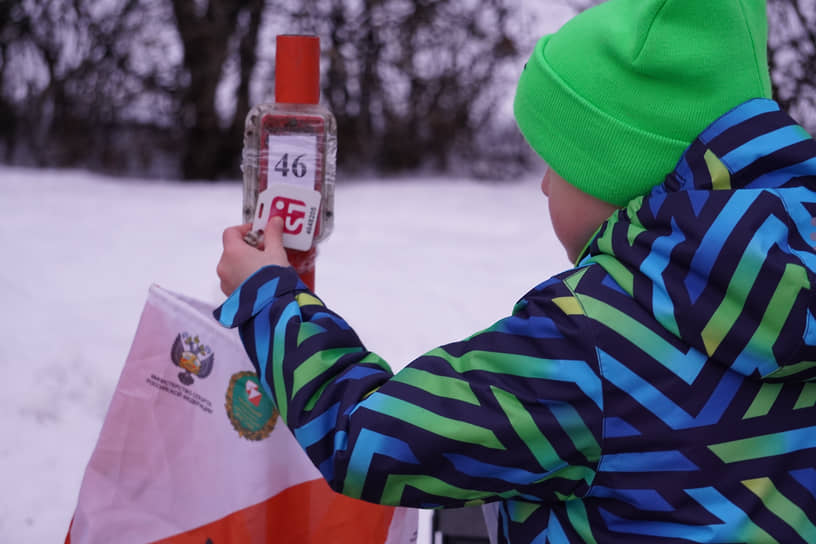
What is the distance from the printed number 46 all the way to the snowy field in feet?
0.89

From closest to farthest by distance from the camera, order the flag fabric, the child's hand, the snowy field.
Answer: the child's hand
the flag fabric
the snowy field

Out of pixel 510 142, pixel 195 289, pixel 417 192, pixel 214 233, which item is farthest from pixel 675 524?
pixel 510 142

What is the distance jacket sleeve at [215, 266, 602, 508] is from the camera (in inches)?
32.4

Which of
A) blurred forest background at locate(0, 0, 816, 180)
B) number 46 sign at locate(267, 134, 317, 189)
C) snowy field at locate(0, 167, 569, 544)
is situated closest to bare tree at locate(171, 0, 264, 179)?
blurred forest background at locate(0, 0, 816, 180)

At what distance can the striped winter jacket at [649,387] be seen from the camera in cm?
80

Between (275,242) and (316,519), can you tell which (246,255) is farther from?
(316,519)

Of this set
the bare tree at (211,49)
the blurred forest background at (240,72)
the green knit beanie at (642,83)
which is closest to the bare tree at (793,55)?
the blurred forest background at (240,72)

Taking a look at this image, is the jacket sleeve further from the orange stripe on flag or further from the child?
the orange stripe on flag

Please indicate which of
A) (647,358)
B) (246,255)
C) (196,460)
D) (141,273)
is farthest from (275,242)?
(141,273)

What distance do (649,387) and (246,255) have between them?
1.91 ft

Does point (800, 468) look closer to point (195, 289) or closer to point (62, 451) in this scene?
point (62, 451)

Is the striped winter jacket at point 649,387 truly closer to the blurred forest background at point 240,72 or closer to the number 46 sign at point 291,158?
the number 46 sign at point 291,158

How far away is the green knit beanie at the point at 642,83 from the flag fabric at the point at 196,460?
24.1 inches

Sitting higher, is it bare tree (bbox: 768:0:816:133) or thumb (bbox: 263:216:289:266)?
bare tree (bbox: 768:0:816:133)
